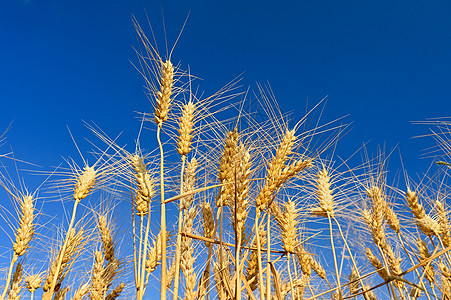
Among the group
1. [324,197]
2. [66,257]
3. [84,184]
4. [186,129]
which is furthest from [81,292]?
[324,197]

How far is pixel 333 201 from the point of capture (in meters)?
3.11

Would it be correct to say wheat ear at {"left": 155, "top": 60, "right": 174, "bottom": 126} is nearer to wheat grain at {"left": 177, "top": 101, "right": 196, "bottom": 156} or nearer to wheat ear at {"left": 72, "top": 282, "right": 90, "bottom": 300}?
wheat grain at {"left": 177, "top": 101, "right": 196, "bottom": 156}

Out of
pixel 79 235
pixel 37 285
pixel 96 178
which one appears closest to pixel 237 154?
pixel 96 178

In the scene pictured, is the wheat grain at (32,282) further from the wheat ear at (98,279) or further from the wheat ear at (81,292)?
the wheat ear at (98,279)

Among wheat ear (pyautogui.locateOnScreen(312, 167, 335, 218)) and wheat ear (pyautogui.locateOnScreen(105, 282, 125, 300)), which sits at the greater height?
wheat ear (pyautogui.locateOnScreen(312, 167, 335, 218))

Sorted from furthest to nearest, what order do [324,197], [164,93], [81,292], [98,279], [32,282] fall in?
[32,282] < [81,292] < [98,279] < [324,197] < [164,93]

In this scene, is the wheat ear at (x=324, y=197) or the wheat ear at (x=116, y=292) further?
the wheat ear at (x=116, y=292)

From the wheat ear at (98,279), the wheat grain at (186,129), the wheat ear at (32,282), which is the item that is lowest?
the wheat ear at (98,279)

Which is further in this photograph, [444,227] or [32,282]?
[32,282]

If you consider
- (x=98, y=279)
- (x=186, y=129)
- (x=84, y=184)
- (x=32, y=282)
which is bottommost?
(x=98, y=279)

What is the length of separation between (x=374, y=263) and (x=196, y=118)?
2.88 m

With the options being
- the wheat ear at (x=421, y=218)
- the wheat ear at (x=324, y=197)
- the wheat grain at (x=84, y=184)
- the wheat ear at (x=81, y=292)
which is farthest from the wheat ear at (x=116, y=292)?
the wheat ear at (x=421, y=218)

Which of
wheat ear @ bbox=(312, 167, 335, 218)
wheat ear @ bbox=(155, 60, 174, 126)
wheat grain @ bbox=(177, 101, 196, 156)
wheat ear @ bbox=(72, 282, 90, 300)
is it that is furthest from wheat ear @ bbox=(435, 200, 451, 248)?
wheat ear @ bbox=(72, 282, 90, 300)

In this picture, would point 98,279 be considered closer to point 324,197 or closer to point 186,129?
point 186,129
